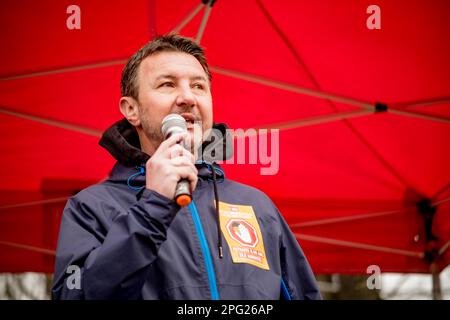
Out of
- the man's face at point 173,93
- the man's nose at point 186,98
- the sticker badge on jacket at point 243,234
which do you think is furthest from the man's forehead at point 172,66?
the sticker badge on jacket at point 243,234

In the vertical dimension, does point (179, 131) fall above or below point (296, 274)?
above

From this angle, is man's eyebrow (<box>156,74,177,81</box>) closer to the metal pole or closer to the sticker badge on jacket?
the sticker badge on jacket

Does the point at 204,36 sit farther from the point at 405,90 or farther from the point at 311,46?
the point at 405,90

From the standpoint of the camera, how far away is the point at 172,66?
2.41 m

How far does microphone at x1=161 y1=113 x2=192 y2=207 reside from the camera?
1.72 m

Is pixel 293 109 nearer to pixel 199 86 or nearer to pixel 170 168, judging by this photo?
pixel 199 86

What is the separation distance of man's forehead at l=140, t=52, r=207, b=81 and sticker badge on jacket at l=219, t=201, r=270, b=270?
536 mm

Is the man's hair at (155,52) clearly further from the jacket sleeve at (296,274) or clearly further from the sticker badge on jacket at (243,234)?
the jacket sleeve at (296,274)

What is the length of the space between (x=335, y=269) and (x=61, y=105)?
2458 millimetres

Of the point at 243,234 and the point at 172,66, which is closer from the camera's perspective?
the point at 243,234

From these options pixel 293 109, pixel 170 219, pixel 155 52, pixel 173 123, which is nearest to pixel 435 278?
pixel 293 109

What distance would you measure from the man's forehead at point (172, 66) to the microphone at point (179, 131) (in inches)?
11.0

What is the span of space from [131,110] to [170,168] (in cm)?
83

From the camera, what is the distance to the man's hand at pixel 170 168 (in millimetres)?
1732
